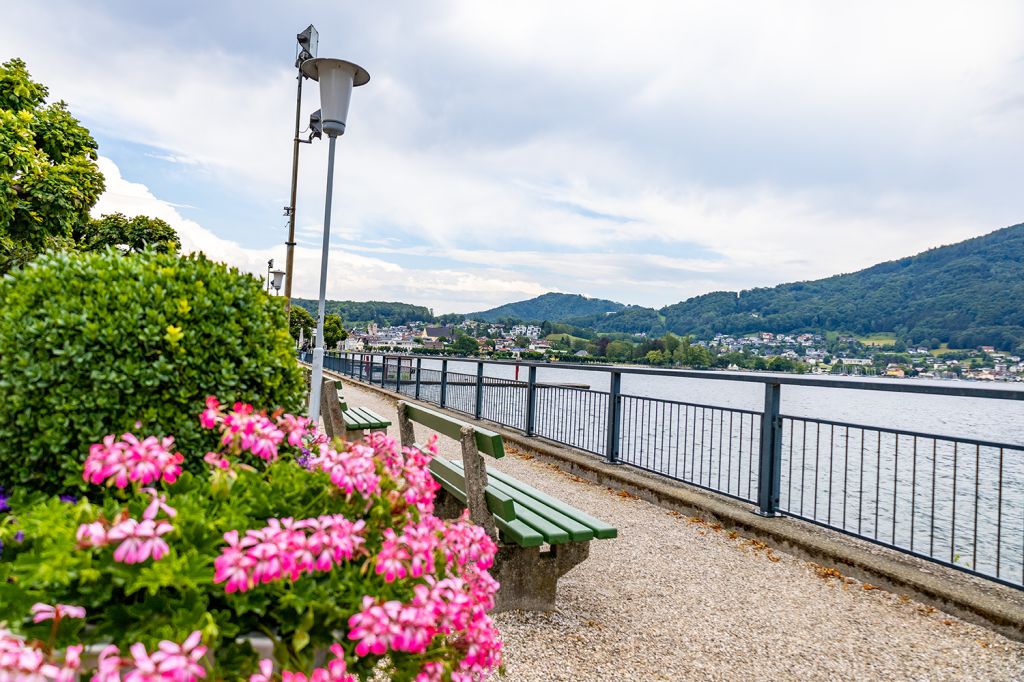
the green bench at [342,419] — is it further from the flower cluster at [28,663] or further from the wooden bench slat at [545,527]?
the flower cluster at [28,663]

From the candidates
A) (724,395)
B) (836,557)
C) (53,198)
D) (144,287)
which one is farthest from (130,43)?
(836,557)

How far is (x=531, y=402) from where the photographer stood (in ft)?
31.3

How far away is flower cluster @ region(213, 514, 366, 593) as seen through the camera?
57.2 inches

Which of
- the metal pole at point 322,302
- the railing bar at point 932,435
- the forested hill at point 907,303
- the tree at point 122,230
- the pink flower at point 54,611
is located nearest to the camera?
the pink flower at point 54,611

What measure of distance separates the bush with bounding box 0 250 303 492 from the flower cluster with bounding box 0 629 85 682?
1.06 m

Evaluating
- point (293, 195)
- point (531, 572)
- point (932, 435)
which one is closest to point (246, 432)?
point (531, 572)

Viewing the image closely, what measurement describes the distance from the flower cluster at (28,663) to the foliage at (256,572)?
0.24ft

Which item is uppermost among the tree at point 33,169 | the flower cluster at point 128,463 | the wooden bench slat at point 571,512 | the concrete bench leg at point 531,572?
the tree at point 33,169

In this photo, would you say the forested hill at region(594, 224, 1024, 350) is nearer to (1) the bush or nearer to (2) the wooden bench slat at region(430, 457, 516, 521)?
(2) the wooden bench slat at region(430, 457, 516, 521)

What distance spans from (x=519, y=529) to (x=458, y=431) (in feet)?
1.98

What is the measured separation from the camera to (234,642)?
1562mm

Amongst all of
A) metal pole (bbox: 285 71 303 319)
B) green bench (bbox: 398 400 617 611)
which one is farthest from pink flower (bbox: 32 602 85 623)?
metal pole (bbox: 285 71 303 319)

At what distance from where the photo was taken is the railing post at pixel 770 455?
5.16m

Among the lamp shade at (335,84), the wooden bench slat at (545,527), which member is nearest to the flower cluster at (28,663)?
the wooden bench slat at (545,527)
